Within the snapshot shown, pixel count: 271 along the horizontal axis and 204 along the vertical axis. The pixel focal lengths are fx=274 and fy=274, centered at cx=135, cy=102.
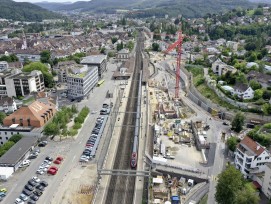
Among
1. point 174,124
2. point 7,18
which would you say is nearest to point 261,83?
point 174,124

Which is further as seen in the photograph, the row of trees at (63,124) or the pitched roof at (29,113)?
the pitched roof at (29,113)

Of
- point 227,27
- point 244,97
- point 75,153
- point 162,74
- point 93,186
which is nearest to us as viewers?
point 93,186

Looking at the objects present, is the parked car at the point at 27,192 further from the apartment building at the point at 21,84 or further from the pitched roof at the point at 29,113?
the apartment building at the point at 21,84

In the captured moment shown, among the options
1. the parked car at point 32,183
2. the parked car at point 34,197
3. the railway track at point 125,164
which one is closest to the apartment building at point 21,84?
the railway track at point 125,164

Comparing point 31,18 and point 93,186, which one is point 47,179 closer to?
point 93,186

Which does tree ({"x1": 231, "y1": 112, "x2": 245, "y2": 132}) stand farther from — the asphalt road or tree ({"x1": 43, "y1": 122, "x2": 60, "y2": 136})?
tree ({"x1": 43, "y1": 122, "x2": 60, "y2": 136})

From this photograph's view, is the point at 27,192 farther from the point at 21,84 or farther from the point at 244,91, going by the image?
the point at 244,91
